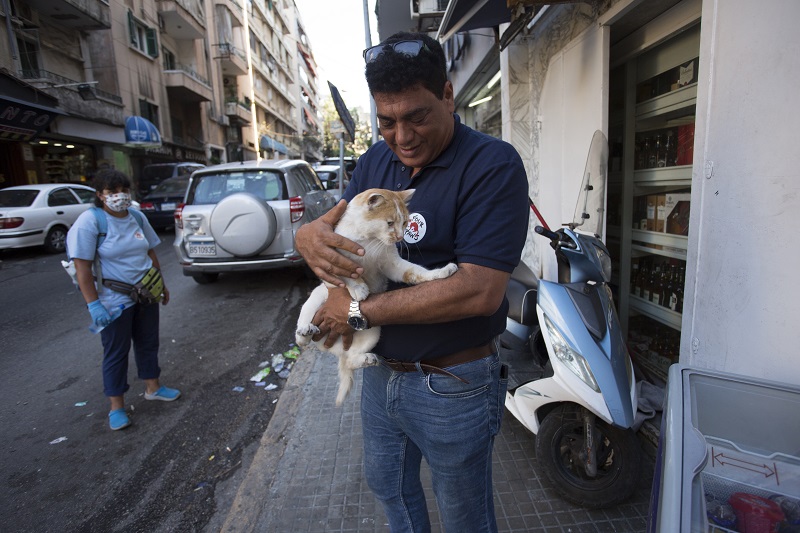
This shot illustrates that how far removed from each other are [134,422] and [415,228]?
334 centimetres

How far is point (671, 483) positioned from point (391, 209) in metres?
1.10

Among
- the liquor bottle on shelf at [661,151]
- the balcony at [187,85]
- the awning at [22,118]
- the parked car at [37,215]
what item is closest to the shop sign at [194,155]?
the balcony at [187,85]

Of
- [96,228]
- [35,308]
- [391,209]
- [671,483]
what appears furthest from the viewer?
[35,308]

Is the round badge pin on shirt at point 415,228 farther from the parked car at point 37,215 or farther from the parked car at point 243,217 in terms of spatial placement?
the parked car at point 37,215

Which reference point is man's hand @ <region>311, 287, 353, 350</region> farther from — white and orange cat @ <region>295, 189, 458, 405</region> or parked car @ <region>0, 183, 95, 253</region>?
parked car @ <region>0, 183, 95, 253</region>

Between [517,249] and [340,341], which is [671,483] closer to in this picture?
[517,249]

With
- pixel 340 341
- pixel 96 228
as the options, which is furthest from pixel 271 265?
pixel 340 341

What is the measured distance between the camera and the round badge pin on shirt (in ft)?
4.85

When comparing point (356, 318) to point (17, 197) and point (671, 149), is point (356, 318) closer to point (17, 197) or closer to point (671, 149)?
point (671, 149)

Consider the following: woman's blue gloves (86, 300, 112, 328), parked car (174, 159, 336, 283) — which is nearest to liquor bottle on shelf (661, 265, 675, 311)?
parked car (174, 159, 336, 283)

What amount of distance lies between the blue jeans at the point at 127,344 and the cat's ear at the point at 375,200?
2.95 metres

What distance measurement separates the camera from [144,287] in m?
3.57

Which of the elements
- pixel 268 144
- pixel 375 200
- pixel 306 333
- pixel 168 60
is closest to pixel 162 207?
pixel 306 333

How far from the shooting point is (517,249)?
4.37ft
